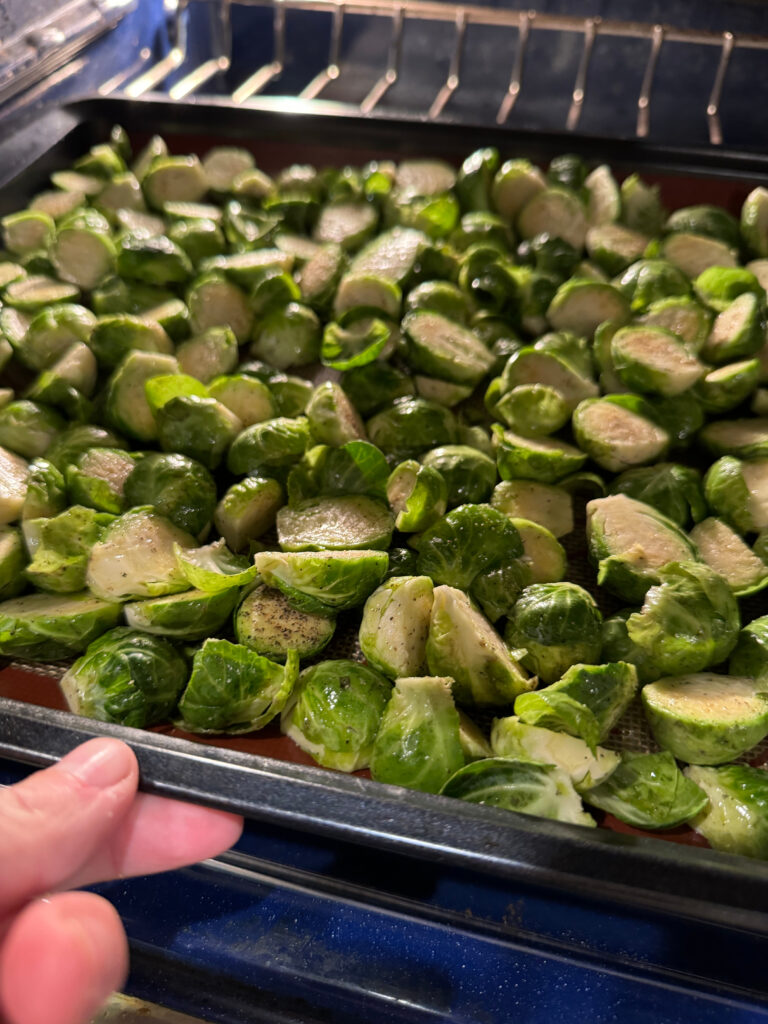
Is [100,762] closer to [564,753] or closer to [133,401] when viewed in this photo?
[564,753]

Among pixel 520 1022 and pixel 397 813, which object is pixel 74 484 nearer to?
pixel 397 813

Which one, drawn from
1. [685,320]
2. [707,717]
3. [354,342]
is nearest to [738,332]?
[685,320]

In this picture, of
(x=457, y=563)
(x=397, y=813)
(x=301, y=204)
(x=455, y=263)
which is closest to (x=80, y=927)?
(x=397, y=813)

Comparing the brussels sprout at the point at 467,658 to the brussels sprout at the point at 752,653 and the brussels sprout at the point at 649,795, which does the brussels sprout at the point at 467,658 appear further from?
the brussels sprout at the point at 752,653

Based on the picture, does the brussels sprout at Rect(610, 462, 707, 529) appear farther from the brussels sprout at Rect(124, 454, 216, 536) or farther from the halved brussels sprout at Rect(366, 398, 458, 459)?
the brussels sprout at Rect(124, 454, 216, 536)

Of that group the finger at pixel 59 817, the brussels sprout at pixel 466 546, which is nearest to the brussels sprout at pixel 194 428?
the brussels sprout at pixel 466 546
